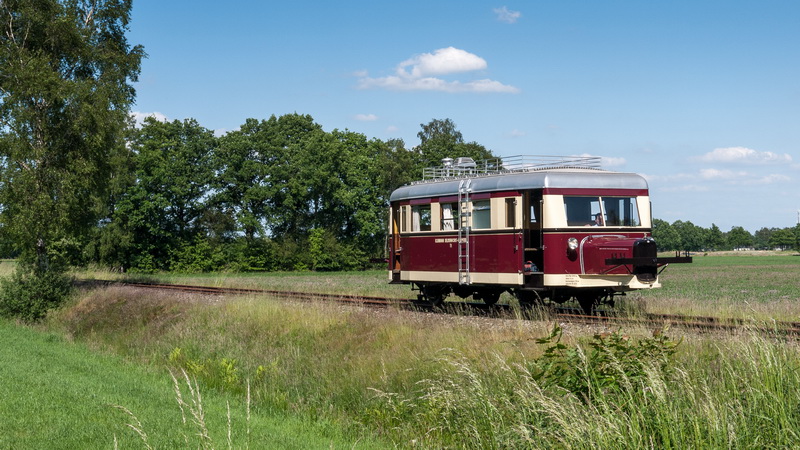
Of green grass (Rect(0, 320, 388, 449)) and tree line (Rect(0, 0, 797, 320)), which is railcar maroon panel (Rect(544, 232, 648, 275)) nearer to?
green grass (Rect(0, 320, 388, 449))

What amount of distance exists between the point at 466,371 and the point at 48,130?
81.0 ft

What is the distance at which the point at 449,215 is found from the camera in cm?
1959

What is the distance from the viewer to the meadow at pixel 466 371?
698cm

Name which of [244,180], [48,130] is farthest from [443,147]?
[48,130]

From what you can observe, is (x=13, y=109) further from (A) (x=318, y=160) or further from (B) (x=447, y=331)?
(A) (x=318, y=160)

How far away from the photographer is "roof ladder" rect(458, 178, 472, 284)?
61.4 ft

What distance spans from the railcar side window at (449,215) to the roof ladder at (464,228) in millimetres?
324

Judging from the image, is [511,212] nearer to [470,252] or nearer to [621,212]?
[470,252]

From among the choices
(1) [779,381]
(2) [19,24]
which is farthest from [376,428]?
(2) [19,24]

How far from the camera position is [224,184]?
65.2 meters

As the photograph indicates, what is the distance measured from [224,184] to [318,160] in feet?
26.3

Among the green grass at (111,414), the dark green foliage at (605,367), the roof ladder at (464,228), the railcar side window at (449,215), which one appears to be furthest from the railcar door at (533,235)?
the dark green foliage at (605,367)

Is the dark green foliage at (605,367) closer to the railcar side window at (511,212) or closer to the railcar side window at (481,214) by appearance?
the railcar side window at (511,212)

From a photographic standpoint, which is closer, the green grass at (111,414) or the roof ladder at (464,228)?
the green grass at (111,414)
